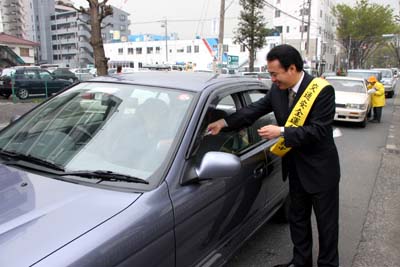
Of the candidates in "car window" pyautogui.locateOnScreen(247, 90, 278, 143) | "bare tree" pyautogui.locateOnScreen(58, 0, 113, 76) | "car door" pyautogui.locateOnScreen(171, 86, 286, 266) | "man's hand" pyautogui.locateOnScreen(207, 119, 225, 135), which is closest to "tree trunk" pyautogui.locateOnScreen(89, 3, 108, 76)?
"bare tree" pyautogui.locateOnScreen(58, 0, 113, 76)

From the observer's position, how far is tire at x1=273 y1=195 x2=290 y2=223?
3.95 metres

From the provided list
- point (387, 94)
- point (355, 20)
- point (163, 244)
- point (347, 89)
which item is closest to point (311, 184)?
point (163, 244)

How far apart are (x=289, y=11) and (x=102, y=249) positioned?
71.6m

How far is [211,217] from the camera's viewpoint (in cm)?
230

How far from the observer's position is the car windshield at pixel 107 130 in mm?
2164

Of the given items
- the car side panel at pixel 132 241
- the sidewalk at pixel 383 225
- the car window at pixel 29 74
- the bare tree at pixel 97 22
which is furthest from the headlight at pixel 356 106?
the car window at pixel 29 74

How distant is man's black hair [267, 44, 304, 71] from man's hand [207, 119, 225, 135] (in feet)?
1.96

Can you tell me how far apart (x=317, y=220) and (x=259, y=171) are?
1.89 ft

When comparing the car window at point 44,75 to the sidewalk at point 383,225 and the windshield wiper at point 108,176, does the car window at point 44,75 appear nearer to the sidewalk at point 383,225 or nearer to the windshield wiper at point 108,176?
the sidewalk at point 383,225

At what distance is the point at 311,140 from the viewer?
97.6 inches

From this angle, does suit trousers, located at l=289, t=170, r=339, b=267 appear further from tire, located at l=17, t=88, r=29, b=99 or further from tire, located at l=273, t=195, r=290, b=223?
tire, located at l=17, t=88, r=29, b=99

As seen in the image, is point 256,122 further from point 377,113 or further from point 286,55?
point 377,113

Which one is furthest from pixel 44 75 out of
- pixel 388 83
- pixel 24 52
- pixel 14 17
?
pixel 14 17

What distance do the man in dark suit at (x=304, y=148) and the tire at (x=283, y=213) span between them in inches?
38.3
